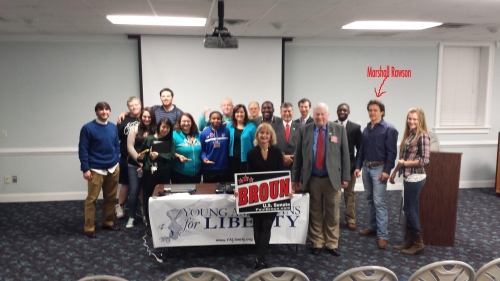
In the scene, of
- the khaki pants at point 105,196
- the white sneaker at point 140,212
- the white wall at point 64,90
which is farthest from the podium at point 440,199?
the khaki pants at point 105,196

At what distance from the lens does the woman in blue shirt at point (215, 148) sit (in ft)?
15.0

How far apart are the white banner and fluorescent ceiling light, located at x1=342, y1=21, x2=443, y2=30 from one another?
2509 mm

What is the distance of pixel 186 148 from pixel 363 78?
3.80 m

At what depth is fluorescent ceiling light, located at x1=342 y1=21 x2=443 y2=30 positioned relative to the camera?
5113 millimetres

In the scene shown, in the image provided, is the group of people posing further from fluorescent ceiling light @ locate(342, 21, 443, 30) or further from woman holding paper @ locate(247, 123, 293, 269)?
fluorescent ceiling light @ locate(342, 21, 443, 30)

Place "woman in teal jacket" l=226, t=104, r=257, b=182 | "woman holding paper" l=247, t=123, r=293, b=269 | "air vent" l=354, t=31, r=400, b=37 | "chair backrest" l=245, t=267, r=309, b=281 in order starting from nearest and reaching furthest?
"chair backrest" l=245, t=267, r=309, b=281
"woman holding paper" l=247, t=123, r=293, b=269
"woman in teal jacket" l=226, t=104, r=257, b=182
"air vent" l=354, t=31, r=400, b=37

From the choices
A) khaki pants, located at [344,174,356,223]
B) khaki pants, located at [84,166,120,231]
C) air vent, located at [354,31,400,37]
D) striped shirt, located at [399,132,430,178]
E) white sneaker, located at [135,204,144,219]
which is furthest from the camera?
air vent, located at [354,31,400,37]

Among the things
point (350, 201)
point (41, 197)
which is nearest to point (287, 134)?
point (350, 201)

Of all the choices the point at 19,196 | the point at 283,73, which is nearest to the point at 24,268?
the point at 19,196

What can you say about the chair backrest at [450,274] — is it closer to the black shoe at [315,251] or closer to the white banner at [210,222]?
the white banner at [210,222]

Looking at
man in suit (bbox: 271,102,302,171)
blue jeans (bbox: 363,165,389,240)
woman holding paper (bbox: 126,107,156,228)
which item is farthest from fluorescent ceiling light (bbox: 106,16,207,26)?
blue jeans (bbox: 363,165,389,240)

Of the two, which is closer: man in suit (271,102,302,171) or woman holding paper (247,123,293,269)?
woman holding paper (247,123,293,269)

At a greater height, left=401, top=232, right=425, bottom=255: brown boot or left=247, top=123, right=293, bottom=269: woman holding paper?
left=247, top=123, right=293, bottom=269: woman holding paper

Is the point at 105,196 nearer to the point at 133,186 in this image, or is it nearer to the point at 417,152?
the point at 133,186
